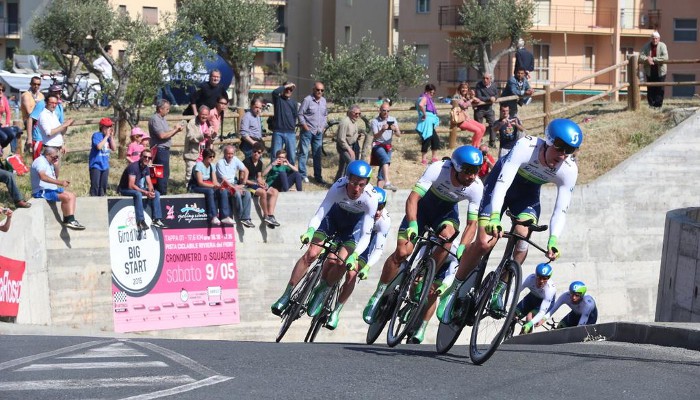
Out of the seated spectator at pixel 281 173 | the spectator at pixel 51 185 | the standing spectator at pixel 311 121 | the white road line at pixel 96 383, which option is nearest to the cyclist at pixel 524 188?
the white road line at pixel 96 383

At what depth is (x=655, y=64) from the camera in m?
31.3

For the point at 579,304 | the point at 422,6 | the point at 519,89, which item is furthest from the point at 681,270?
the point at 422,6

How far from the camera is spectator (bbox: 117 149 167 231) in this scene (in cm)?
2102

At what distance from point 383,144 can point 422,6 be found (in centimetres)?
3767

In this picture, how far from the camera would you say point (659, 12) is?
6238cm

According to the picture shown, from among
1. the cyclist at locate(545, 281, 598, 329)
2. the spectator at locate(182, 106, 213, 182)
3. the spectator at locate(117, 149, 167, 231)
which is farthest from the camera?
the spectator at locate(182, 106, 213, 182)

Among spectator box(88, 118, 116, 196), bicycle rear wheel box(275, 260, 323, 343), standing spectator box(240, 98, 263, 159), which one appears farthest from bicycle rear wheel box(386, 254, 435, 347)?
standing spectator box(240, 98, 263, 159)

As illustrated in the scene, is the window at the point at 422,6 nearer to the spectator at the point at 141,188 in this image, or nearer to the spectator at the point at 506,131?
the spectator at the point at 506,131

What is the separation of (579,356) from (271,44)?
62.9 metres

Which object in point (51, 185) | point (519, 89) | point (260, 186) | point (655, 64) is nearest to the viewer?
point (51, 185)

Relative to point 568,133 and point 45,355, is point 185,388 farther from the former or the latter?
point 568,133

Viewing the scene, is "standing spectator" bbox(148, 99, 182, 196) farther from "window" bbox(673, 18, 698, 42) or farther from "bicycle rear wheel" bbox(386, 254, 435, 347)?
"window" bbox(673, 18, 698, 42)

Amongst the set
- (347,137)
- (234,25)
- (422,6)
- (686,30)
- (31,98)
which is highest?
(422,6)

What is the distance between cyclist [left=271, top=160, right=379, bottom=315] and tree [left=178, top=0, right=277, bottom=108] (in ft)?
95.5
